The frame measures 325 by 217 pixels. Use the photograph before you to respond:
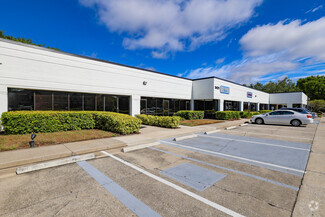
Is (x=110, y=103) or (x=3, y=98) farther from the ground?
(x=3, y=98)

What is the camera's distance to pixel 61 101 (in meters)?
11.3

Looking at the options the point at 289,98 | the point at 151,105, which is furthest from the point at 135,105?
the point at 289,98

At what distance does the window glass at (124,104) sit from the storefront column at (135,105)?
38 cm

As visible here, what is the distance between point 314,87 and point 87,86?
263 ft

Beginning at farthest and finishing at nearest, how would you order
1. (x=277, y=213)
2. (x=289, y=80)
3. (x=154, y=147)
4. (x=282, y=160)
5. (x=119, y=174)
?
(x=289, y=80), (x=154, y=147), (x=282, y=160), (x=119, y=174), (x=277, y=213)

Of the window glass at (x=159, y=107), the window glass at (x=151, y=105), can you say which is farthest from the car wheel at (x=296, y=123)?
the window glass at (x=151, y=105)

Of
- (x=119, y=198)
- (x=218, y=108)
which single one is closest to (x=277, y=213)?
(x=119, y=198)

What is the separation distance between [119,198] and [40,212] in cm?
131

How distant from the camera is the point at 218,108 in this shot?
21141 mm

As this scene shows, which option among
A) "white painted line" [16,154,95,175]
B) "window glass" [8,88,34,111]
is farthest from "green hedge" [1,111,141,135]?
"white painted line" [16,154,95,175]

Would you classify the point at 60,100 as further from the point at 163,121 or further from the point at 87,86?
the point at 163,121

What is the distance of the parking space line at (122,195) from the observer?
8.73 ft

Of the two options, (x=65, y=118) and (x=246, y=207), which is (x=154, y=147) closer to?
(x=246, y=207)

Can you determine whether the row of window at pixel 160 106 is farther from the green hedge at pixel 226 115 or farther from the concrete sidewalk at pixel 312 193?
the concrete sidewalk at pixel 312 193
